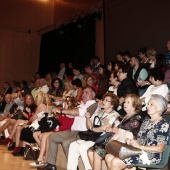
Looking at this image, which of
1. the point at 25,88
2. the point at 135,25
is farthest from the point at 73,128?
the point at 25,88

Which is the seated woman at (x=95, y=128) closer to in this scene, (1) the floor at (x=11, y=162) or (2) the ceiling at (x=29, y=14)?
(1) the floor at (x=11, y=162)

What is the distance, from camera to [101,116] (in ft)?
14.0

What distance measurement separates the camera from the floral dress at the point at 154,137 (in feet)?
9.87

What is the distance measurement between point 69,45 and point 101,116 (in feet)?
25.4

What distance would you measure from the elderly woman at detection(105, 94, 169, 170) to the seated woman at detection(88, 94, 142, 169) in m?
0.24

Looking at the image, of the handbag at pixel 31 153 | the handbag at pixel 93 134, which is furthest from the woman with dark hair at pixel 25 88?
the handbag at pixel 93 134

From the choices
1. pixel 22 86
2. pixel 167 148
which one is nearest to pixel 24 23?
pixel 22 86

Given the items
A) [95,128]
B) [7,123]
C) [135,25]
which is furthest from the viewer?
[135,25]

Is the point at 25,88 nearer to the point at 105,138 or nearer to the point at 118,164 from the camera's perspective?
the point at 105,138

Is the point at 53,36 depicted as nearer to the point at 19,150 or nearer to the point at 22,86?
the point at 22,86

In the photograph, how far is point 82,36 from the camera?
11.0 metres

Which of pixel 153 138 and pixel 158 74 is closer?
pixel 153 138

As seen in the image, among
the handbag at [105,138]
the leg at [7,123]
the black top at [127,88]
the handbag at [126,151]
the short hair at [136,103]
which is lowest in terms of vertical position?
the handbag at [126,151]

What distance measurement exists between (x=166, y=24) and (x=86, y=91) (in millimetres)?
3320
